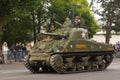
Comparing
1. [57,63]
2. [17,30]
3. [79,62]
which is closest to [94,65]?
[79,62]

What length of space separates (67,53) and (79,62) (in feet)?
4.38

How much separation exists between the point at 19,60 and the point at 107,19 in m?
24.9

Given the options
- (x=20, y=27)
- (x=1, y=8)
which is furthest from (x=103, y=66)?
(x=20, y=27)

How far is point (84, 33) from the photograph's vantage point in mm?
25922

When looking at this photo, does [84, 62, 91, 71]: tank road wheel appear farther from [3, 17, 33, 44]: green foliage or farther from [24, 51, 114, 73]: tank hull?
[3, 17, 33, 44]: green foliage

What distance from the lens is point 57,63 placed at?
23.3 metres

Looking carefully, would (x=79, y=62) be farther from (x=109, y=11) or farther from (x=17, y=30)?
(x=109, y=11)

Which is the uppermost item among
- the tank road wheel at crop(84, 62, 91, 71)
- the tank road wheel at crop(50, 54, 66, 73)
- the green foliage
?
the green foliage

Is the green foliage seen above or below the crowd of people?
above

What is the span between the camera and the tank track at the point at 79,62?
2343 centimetres

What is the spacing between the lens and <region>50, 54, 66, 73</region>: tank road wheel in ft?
75.7

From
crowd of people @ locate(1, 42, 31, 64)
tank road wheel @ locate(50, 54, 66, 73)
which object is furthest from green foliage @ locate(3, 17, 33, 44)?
tank road wheel @ locate(50, 54, 66, 73)

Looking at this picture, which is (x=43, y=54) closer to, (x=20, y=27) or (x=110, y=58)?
(x=110, y=58)

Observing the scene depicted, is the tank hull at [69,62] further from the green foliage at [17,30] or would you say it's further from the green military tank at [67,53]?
the green foliage at [17,30]
